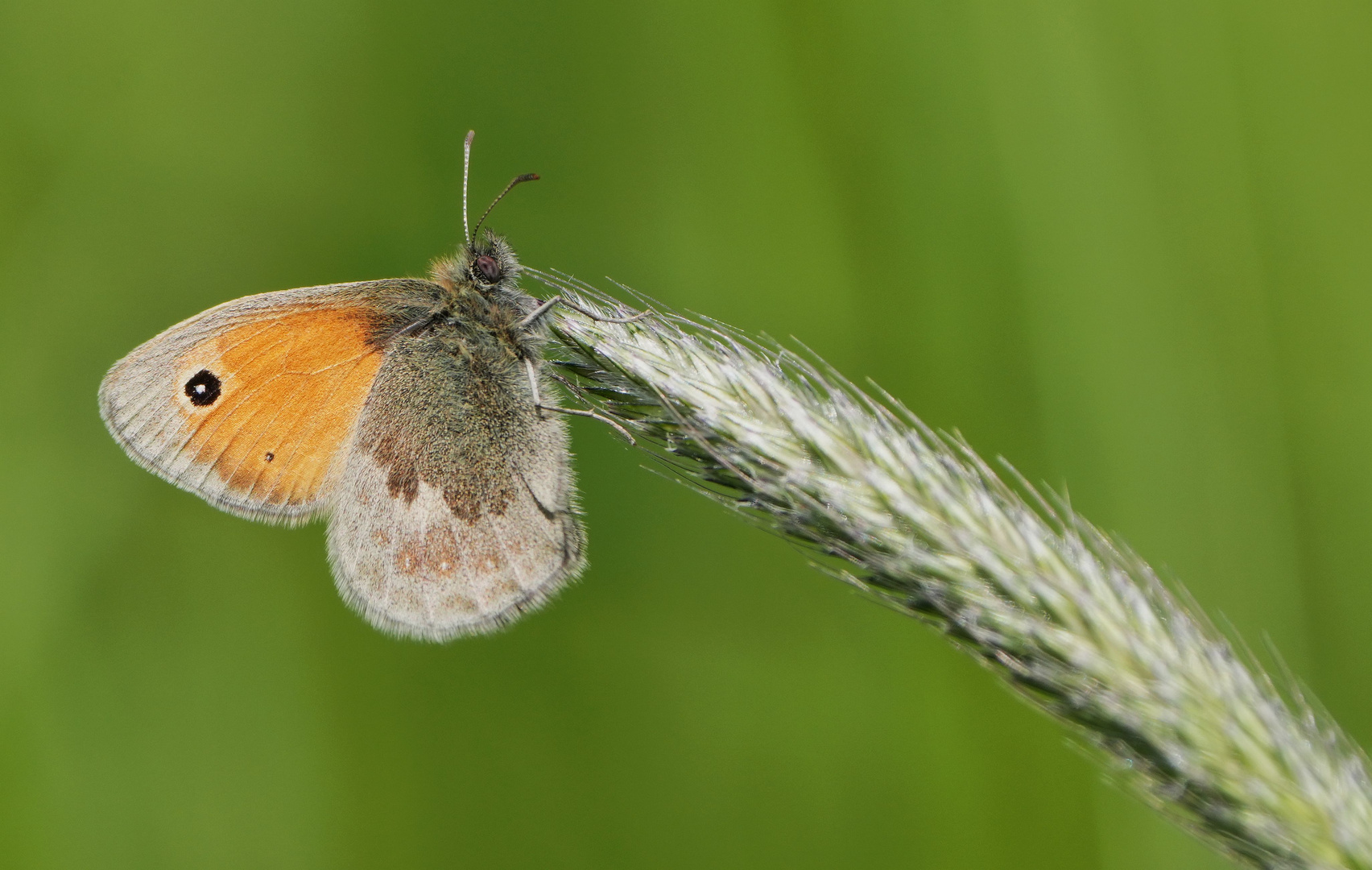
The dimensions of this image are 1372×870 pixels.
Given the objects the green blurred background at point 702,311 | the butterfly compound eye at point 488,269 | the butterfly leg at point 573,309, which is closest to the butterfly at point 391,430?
the butterfly compound eye at point 488,269

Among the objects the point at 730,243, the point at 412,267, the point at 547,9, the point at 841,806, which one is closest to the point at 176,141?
the point at 412,267

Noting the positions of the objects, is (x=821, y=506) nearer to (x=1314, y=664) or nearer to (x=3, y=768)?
(x=1314, y=664)

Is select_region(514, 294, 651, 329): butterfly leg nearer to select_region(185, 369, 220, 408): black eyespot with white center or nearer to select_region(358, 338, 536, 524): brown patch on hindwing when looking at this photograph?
select_region(358, 338, 536, 524): brown patch on hindwing

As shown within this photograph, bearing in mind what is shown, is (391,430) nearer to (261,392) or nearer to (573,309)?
(261,392)

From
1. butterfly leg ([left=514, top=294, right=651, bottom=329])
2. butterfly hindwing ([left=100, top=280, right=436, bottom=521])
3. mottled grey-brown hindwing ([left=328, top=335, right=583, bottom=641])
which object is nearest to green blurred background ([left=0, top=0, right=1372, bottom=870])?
mottled grey-brown hindwing ([left=328, top=335, right=583, bottom=641])

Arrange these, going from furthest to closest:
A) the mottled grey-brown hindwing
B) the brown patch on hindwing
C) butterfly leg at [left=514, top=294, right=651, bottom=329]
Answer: the brown patch on hindwing, the mottled grey-brown hindwing, butterfly leg at [left=514, top=294, right=651, bottom=329]

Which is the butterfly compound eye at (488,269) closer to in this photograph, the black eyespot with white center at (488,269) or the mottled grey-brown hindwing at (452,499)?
the black eyespot with white center at (488,269)
